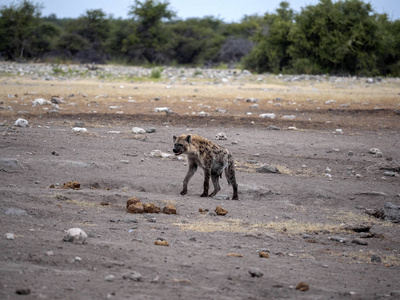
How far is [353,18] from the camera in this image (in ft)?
100

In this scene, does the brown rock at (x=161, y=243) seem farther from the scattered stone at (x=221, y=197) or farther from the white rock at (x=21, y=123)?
the white rock at (x=21, y=123)

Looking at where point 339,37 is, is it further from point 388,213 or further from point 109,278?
point 109,278

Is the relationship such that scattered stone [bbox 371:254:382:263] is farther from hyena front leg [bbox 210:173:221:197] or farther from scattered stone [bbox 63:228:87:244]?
hyena front leg [bbox 210:173:221:197]

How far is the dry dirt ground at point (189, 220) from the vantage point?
177 inches

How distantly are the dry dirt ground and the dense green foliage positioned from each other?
19042 mm

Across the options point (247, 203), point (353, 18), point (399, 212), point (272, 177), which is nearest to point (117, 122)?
point (272, 177)

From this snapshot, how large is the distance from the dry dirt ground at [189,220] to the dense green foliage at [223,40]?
62.5 feet

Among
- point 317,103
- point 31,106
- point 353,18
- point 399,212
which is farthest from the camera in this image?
point 353,18

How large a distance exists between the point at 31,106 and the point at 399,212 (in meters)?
10.8

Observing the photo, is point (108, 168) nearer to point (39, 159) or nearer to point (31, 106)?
point (39, 159)

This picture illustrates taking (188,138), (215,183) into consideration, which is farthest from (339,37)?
(188,138)

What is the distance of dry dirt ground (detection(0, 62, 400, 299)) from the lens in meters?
4.49

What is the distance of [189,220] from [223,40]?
46364mm

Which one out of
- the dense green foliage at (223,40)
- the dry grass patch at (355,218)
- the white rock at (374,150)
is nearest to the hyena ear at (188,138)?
the dry grass patch at (355,218)
